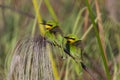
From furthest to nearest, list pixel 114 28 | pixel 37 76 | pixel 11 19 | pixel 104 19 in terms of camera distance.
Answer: pixel 11 19 < pixel 114 28 < pixel 104 19 < pixel 37 76

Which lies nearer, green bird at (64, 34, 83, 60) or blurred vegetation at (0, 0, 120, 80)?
green bird at (64, 34, 83, 60)

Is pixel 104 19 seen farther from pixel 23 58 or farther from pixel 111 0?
pixel 23 58

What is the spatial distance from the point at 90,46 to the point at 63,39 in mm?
1506

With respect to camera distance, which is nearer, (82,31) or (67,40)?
(67,40)

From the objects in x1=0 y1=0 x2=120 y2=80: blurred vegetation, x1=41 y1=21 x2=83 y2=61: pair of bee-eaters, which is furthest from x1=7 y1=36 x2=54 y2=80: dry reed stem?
x1=0 y1=0 x2=120 y2=80: blurred vegetation

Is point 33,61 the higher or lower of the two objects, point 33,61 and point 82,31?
the lower

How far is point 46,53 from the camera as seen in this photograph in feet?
3.46

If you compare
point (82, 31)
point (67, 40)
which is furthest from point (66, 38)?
point (82, 31)

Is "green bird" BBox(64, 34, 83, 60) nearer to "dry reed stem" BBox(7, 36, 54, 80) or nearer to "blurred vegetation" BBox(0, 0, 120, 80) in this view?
"dry reed stem" BBox(7, 36, 54, 80)

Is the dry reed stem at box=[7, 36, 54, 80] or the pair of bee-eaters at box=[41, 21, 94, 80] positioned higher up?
the pair of bee-eaters at box=[41, 21, 94, 80]

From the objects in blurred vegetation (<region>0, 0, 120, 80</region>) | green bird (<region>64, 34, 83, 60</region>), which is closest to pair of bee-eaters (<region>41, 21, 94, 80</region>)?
green bird (<region>64, 34, 83, 60</region>)

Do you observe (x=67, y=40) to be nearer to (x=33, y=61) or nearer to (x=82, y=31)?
(x=33, y=61)

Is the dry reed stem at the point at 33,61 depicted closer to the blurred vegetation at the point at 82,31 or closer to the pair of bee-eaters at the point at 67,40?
the pair of bee-eaters at the point at 67,40

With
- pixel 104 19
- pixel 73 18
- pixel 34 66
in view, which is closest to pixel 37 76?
pixel 34 66
